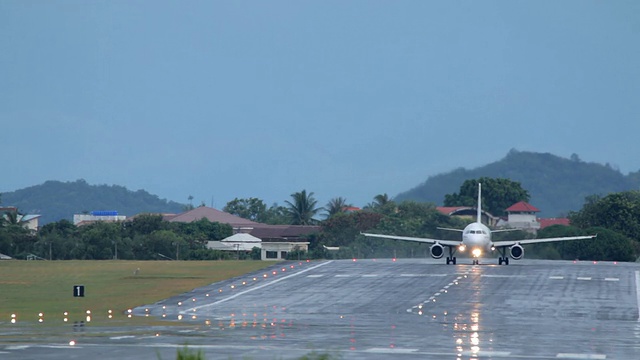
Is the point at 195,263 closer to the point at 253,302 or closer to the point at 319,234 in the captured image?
the point at 253,302

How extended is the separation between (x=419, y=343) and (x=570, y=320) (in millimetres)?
15181

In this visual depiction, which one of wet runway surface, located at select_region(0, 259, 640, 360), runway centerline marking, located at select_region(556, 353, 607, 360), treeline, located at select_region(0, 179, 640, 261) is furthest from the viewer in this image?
treeline, located at select_region(0, 179, 640, 261)

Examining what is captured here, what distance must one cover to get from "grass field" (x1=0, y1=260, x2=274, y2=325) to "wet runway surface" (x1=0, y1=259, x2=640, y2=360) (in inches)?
102

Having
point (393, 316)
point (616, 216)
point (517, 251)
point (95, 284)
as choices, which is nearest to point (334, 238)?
point (616, 216)

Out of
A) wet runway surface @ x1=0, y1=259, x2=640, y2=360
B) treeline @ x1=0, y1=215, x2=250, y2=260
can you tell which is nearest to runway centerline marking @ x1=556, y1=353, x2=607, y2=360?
wet runway surface @ x1=0, y1=259, x2=640, y2=360

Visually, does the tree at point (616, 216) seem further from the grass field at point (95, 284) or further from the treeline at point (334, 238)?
the grass field at point (95, 284)

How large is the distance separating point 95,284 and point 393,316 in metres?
27.1

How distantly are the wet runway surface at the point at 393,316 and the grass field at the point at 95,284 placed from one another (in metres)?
2.58

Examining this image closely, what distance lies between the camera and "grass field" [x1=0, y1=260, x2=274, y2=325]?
5622 centimetres

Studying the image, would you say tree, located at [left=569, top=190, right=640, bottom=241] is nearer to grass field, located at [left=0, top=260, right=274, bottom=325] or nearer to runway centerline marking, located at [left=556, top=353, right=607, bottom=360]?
grass field, located at [left=0, top=260, right=274, bottom=325]

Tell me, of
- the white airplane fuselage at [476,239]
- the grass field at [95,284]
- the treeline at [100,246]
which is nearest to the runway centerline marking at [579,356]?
the grass field at [95,284]

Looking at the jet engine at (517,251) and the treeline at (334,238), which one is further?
the treeline at (334,238)

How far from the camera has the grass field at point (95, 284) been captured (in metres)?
56.2

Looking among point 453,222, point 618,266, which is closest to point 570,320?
point 618,266
